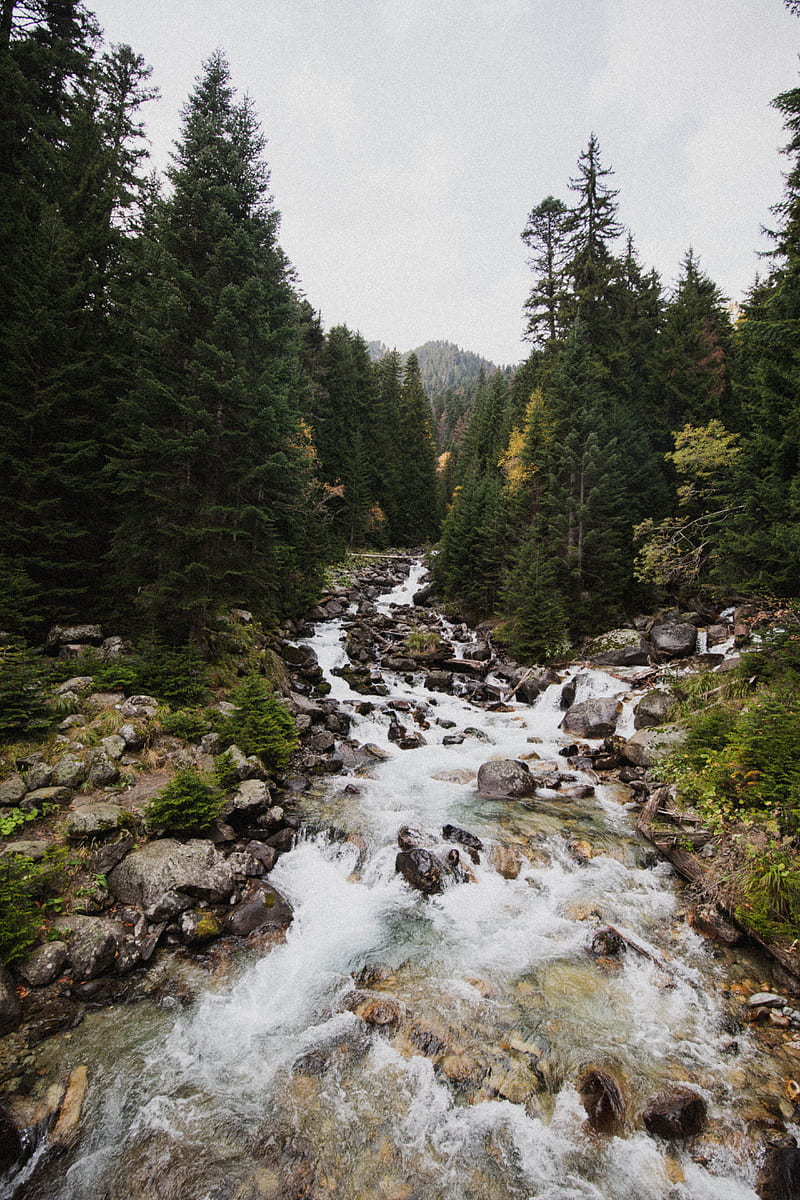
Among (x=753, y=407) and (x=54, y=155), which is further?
(x=753, y=407)

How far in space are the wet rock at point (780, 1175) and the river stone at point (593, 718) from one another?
10130 millimetres

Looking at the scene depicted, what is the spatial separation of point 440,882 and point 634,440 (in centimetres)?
2356

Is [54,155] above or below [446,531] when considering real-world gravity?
above

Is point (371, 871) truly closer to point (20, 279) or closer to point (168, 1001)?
point (168, 1001)

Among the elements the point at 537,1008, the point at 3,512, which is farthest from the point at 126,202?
the point at 537,1008

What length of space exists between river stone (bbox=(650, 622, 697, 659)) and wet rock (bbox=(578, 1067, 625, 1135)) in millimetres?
13956

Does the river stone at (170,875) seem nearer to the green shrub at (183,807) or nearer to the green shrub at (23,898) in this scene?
the green shrub at (183,807)

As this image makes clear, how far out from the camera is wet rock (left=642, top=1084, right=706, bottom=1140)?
415cm

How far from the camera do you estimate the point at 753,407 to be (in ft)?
44.0

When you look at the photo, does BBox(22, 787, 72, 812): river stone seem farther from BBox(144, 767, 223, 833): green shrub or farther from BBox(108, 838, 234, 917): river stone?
BBox(108, 838, 234, 917): river stone

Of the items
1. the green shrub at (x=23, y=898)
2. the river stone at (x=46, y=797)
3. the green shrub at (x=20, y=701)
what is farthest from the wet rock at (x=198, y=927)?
the green shrub at (x=20, y=701)

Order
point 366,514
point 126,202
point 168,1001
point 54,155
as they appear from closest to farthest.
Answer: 1. point 168,1001
2. point 54,155
3. point 126,202
4. point 366,514

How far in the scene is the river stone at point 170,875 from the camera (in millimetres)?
6176

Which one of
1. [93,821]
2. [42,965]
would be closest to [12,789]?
[93,821]
